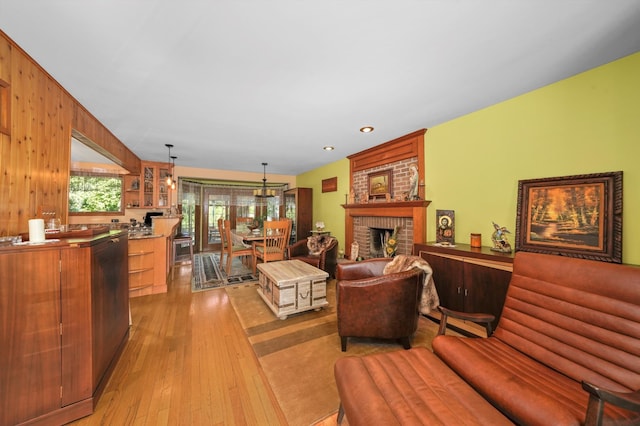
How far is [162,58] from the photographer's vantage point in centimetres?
166

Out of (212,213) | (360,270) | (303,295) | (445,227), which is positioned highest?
(212,213)

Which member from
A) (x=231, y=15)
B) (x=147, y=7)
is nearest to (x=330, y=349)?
(x=231, y=15)

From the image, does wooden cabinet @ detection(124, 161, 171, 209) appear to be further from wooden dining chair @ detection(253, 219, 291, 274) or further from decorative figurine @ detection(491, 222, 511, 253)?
decorative figurine @ detection(491, 222, 511, 253)

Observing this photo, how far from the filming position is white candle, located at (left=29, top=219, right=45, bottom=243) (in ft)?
4.45

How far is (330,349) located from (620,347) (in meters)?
1.80

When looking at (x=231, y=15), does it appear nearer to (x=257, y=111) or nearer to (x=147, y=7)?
(x=147, y=7)

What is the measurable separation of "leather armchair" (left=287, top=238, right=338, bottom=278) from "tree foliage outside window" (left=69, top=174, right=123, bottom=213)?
3550 millimetres

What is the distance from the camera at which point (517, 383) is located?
3.53 ft

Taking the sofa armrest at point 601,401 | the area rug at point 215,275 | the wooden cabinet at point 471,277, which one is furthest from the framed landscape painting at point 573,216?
the area rug at point 215,275

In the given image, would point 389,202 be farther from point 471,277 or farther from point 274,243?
point 274,243

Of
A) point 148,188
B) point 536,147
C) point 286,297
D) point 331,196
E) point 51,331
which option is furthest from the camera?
point 331,196

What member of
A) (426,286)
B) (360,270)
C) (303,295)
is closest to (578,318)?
(426,286)

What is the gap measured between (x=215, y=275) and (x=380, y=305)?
3434 millimetres

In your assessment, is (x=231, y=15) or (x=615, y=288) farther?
(x=231, y=15)
